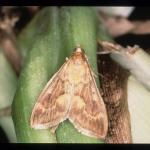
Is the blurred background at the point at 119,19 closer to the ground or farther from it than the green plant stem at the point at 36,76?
farther from it

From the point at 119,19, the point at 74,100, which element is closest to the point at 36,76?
the point at 74,100

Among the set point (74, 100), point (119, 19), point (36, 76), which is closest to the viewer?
point (36, 76)

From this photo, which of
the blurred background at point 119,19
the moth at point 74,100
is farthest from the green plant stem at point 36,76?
the blurred background at point 119,19

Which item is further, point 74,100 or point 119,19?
point 119,19

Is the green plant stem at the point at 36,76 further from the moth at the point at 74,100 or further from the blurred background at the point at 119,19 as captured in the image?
the blurred background at the point at 119,19

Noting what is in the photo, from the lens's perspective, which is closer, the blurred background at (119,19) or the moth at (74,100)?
the moth at (74,100)

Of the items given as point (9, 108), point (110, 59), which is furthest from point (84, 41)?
point (9, 108)

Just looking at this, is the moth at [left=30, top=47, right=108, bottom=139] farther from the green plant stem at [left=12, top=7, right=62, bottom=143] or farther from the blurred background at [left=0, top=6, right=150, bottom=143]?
the blurred background at [left=0, top=6, right=150, bottom=143]

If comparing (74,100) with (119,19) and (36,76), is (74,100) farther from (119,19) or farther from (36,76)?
(119,19)

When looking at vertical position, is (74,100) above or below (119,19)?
below
